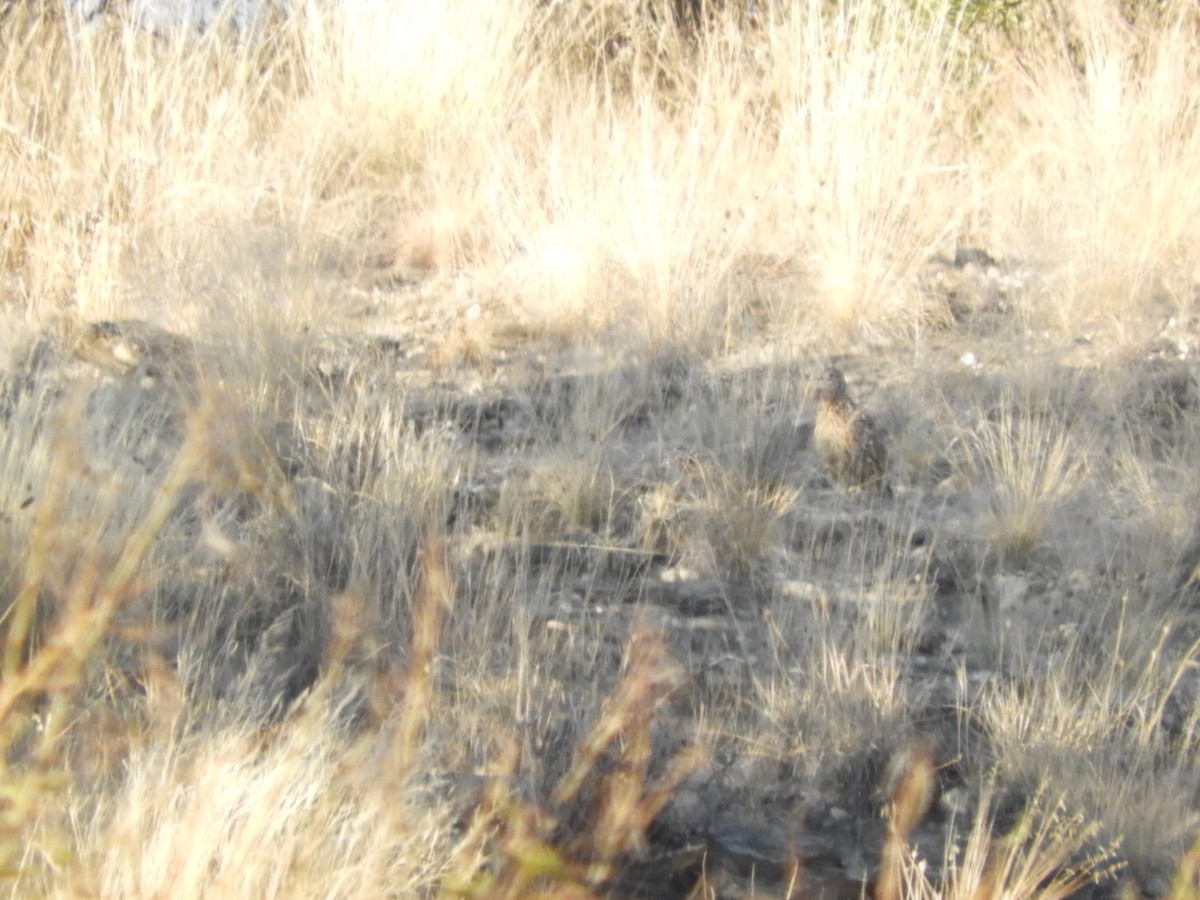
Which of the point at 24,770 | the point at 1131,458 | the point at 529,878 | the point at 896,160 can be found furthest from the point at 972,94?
the point at 24,770

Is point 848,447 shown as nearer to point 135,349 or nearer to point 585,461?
point 585,461

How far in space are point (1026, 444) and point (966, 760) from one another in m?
1.22

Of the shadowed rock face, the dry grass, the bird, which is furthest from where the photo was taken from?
the shadowed rock face

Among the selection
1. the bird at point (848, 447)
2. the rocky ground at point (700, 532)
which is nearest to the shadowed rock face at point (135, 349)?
the rocky ground at point (700, 532)

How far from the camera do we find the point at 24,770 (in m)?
2.24

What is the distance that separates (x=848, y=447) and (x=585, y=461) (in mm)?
787

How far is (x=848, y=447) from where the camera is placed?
3934 mm

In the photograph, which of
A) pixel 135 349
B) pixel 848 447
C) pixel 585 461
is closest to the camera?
pixel 585 461

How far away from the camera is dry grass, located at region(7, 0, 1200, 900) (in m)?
2.53

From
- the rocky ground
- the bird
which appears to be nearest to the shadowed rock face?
the rocky ground

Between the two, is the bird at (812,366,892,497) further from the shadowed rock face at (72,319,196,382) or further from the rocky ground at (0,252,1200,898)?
the shadowed rock face at (72,319,196,382)

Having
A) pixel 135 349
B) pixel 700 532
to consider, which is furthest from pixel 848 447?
pixel 135 349

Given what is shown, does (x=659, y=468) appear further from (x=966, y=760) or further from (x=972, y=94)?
(x=972, y=94)

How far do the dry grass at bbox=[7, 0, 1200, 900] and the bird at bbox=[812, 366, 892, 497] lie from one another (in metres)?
0.07
